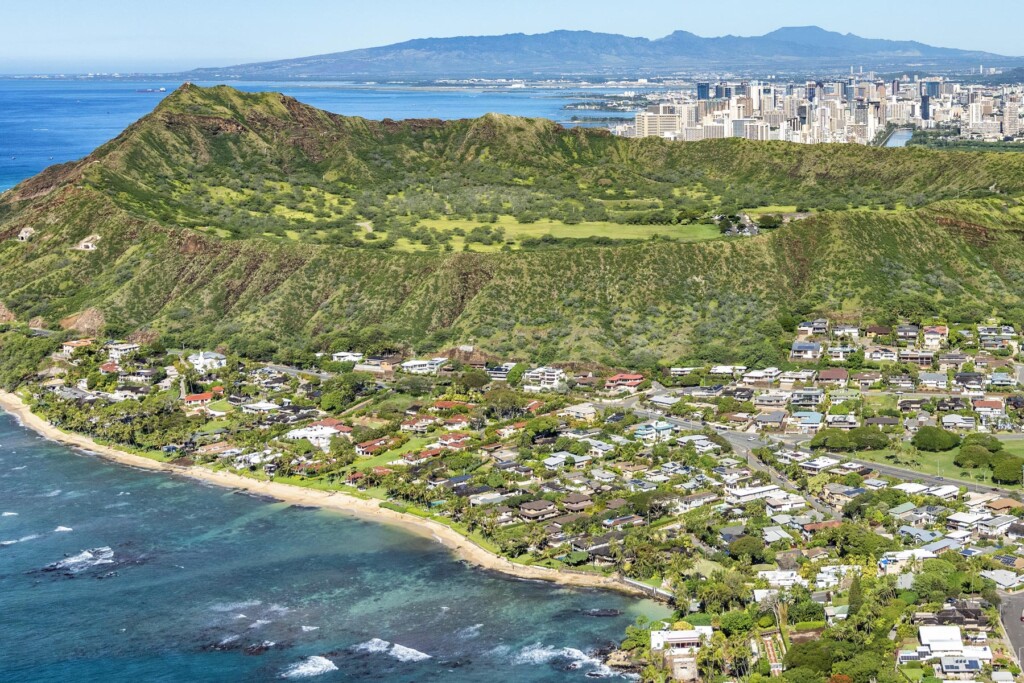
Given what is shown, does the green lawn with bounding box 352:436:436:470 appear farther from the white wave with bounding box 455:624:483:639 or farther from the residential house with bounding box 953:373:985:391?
the residential house with bounding box 953:373:985:391

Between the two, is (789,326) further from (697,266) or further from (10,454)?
(10,454)

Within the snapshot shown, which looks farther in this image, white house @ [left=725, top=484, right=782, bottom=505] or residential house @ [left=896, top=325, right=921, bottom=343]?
residential house @ [left=896, top=325, right=921, bottom=343]

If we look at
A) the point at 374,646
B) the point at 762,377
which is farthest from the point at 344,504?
the point at 762,377

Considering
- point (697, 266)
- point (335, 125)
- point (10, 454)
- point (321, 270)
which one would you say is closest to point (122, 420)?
point (10, 454)

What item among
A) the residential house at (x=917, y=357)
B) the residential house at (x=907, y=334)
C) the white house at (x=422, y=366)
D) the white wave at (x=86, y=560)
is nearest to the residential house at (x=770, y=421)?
the residential house at (x=917, y=357)

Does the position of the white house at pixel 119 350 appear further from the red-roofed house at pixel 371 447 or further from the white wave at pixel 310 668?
the white wave at pixel 310 668

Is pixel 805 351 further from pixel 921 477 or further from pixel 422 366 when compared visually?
pixel 422 366

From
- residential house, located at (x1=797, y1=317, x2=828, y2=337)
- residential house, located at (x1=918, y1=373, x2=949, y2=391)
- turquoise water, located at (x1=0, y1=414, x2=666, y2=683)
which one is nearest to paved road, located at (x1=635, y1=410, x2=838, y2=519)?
turquoise water, located at (x1=0, y1=414, x2=666, y2=683)
